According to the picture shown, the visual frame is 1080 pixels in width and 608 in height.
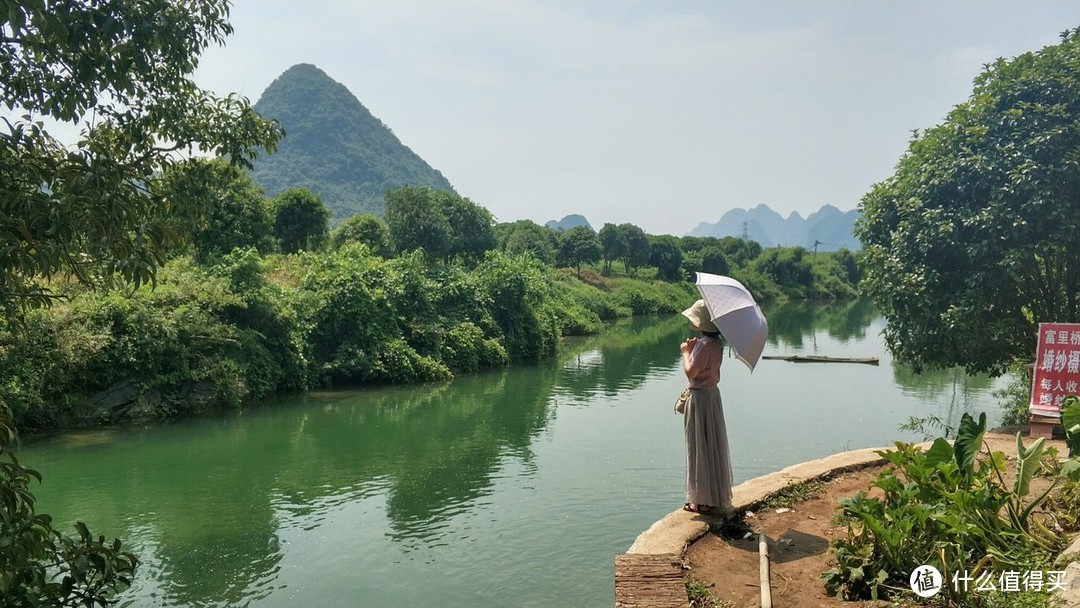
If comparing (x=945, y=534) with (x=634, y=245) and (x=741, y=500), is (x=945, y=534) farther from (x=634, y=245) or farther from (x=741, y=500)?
(x=634, y=245)

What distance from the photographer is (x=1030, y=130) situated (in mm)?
7844

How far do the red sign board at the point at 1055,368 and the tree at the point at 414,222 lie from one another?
20.7 metres

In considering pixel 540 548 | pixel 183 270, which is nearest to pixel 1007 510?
pixel 540 548

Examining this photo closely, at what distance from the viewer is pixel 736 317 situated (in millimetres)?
4633

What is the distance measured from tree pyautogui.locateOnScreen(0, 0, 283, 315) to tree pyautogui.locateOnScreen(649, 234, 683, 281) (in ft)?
164

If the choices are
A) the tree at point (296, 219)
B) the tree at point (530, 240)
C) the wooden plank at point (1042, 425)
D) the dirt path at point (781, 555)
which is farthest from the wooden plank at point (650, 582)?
the tree at point (530, 240)

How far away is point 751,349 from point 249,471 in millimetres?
7544

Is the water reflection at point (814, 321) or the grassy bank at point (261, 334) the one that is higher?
the grassy bank at point (261, 334)

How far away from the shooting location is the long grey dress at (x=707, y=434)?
4.77 meters

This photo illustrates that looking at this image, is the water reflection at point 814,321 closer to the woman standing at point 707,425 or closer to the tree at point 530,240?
the tree at point 530,240

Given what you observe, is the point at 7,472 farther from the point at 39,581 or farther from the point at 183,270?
the point at 183,270

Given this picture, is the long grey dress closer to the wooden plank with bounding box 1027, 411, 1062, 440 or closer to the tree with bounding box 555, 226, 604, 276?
the wooden plank with bounding box 1027, 411, 1062, 440

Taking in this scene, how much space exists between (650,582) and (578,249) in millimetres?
43064

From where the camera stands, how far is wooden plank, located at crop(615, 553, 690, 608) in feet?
12.1
